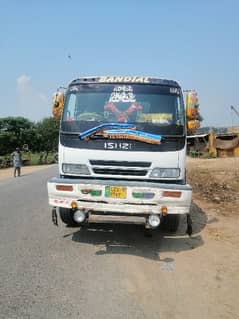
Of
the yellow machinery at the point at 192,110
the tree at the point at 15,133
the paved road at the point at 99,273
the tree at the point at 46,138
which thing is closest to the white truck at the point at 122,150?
the yellow machinery at the point at 192,110

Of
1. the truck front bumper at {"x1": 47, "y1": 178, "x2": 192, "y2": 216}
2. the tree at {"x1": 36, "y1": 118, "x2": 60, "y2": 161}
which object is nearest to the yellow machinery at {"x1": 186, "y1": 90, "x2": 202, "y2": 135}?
the truck front bumper at {"x1": 47, "y1": 178, "x2": 192, "y2": 216}

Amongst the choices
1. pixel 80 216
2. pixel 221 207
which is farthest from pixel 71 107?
pixel 221 207

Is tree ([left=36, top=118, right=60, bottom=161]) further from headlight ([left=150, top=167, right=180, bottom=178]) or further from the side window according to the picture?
headlight ([left=150, top=167, right=180, bottom=178])

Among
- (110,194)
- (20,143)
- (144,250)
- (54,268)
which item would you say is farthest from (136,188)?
(20,143)

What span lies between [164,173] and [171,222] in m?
1.20

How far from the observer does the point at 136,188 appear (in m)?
5.38

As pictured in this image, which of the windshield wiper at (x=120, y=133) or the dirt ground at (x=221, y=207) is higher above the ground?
the windshield wiper at (x=120, y=133)

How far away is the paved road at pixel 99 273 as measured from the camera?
12.3 ft

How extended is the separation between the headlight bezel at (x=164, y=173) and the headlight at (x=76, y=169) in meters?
0.99

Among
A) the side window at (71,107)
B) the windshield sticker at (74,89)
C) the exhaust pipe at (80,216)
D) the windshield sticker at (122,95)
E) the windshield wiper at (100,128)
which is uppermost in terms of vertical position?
the windshield sticker at (74,89)

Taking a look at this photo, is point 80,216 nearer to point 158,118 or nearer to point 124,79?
point 158,118

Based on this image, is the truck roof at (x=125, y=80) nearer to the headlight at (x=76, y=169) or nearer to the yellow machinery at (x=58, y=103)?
the yellow machinery at (x=58, y=103)

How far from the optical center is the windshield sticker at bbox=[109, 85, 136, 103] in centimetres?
613

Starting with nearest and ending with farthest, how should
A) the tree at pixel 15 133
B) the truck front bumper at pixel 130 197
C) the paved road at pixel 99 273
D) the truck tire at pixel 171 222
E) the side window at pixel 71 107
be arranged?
the paved road at pixel 99 273 → the truck front bumper at pixel 130 197 → the side window at pixel 71 107 → the truck tire at pixel 171 222 → the tree at pixel 15 133
